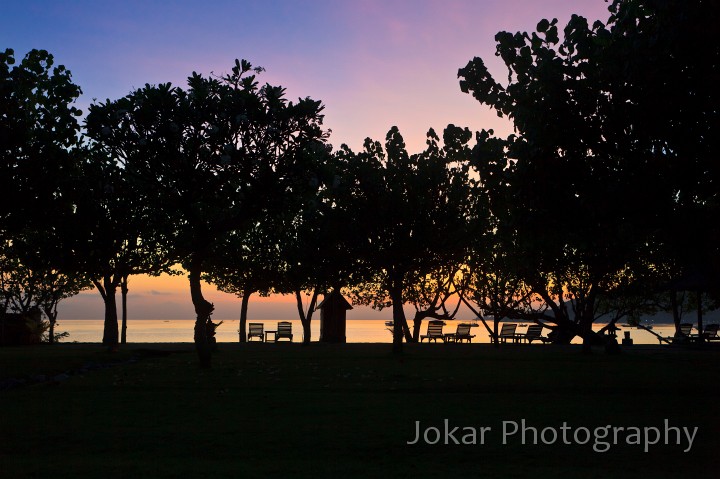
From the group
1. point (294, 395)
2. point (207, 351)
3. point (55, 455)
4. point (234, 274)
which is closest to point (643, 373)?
point (294, 395)

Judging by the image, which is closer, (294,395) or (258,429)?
(258,429)

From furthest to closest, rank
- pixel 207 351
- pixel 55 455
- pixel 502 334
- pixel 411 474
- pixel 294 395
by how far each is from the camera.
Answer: pixel 502 334 < pixel 207 351 < pixel 294 395 < pixel 55 455 < pixel 411 474

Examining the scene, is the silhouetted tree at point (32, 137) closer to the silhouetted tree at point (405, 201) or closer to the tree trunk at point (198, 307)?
the tree trunk at point (198, 307)

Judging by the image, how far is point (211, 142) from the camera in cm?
2230

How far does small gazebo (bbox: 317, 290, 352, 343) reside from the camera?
171 feet

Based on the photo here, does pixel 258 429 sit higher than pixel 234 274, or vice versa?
pixel 234 274

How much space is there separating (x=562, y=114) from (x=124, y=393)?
1107 cm

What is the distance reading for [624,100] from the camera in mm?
16375

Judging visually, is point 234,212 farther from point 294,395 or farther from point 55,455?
point 55,455

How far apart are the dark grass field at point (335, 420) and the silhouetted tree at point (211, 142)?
5.71 meters

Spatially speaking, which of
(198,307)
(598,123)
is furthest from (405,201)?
(598,123)

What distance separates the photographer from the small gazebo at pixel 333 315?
2056 inches

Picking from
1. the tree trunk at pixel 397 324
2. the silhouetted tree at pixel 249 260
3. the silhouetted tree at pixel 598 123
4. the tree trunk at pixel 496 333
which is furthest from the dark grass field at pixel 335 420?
the silhouetted tree at pixel 249 260

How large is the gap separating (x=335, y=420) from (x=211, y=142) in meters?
13.3
